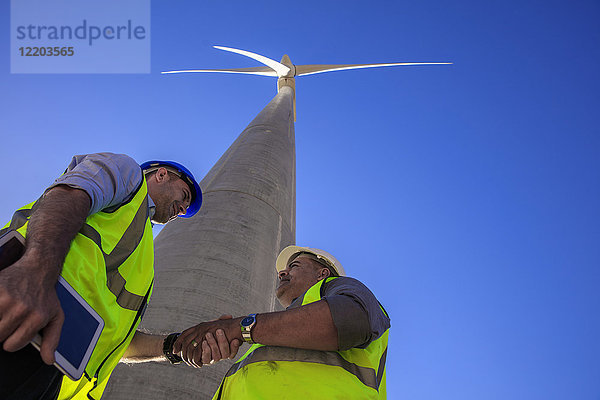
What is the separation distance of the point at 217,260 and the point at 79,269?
7.57ft

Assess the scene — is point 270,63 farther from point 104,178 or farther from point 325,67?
point 104,178

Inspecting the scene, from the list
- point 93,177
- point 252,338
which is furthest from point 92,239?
point 252,338

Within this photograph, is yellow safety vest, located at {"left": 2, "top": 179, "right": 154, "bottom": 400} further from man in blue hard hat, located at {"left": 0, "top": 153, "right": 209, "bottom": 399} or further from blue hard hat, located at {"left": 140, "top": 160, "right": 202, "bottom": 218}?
blue hard hat, located at {"left": 140, "top": 160, "right": 202, "bottom": 218}

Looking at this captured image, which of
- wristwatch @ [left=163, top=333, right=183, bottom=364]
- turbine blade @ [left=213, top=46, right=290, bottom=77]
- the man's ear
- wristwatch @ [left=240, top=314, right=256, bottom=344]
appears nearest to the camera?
wristwatch @ [left=240, top=314, right=256, bottom=344]

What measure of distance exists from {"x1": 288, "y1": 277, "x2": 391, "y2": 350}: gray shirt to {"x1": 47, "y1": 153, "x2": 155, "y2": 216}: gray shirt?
124 centimetres

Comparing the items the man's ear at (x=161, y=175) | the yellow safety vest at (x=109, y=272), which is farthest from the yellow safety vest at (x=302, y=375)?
the man's ear at (x=161, y=175)

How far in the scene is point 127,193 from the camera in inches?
108

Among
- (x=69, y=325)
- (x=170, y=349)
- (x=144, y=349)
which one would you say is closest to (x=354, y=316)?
(x=69, y=325)

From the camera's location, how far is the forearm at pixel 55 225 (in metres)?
1.91

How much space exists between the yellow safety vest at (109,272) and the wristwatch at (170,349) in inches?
A: 13.5

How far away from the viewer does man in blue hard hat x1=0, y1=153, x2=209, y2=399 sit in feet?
5.86

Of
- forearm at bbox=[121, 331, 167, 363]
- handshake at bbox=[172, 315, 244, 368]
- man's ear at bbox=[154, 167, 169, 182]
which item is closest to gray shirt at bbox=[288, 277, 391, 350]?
handshake at bbox=[172, 315, 244, 368]

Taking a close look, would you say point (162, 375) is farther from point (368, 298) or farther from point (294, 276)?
point (368, 298)

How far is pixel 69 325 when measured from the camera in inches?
78.7
